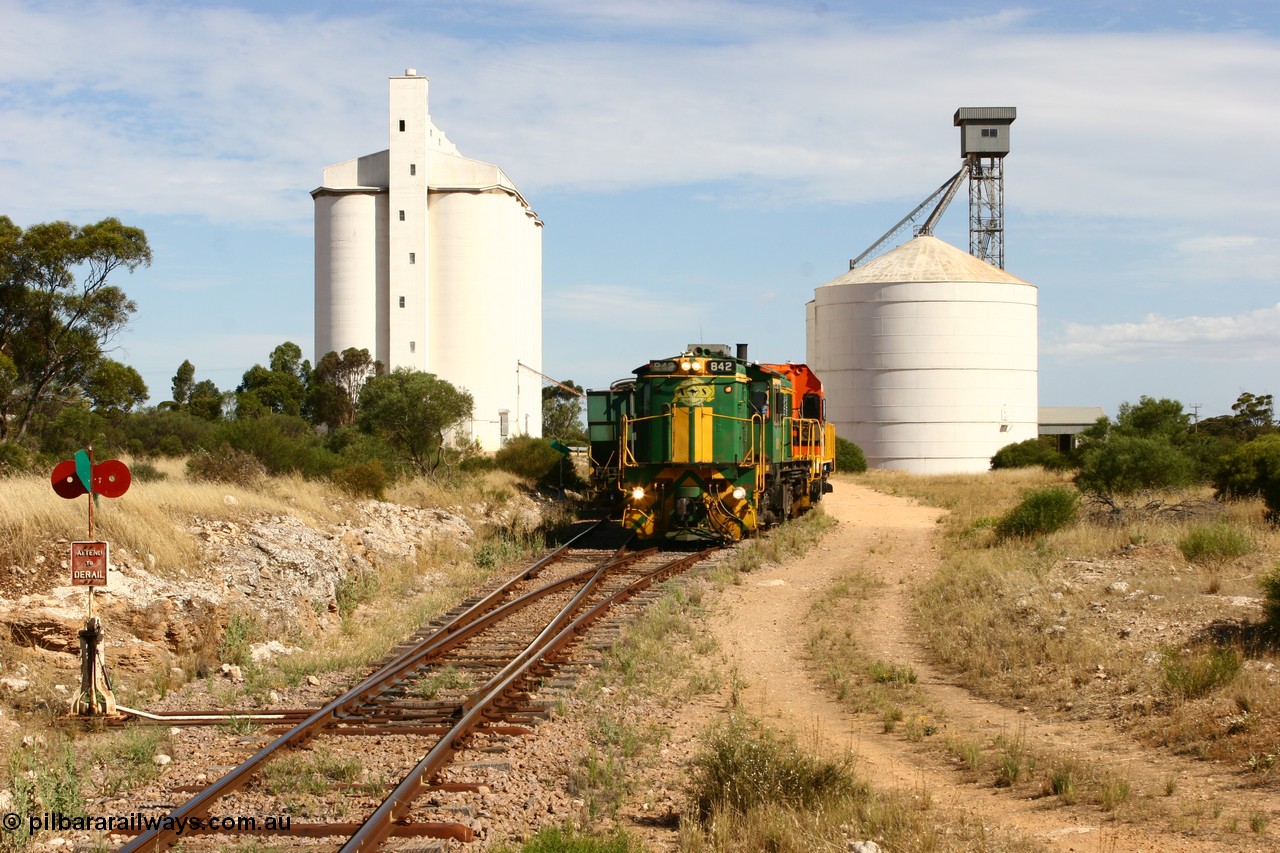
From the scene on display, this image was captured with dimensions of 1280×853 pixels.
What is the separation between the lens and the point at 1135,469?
3016 cm

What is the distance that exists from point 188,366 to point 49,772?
8881 cm

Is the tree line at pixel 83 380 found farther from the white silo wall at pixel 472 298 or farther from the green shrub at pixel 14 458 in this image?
the white silo wall at pixel 472 298

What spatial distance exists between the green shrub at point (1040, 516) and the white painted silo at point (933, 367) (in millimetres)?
39007

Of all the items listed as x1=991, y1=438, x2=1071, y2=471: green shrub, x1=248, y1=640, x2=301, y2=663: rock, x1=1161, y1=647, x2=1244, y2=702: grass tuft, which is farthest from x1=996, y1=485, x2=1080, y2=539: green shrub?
x1=991, y1=438, x2=1071, y2=471: green shrub

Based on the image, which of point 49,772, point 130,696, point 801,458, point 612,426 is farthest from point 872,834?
point 801,458

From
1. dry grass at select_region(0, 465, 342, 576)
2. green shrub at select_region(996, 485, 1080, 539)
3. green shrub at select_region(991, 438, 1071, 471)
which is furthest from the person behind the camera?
green shrub at select_region(991, 438, 1071, 471)

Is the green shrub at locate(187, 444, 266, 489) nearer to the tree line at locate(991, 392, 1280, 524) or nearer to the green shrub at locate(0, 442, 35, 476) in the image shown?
the green shrub at locate(0, 442, 35, 476)

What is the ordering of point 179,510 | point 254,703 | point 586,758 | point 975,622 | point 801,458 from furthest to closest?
point 801,458 → point 179,510 → point 975,622 → point 254,703 → point 586,758

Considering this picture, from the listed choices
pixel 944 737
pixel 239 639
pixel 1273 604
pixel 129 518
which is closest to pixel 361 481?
pixel 129 518

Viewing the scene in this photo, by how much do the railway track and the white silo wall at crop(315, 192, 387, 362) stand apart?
155 feet

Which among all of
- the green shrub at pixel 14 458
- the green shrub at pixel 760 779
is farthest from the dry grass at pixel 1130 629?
the green shrub at pixel 14 458

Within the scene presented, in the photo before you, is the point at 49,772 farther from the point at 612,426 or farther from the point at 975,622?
the point at 612,426

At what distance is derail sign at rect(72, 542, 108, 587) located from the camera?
10.2 meters

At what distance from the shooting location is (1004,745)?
29.9ft
